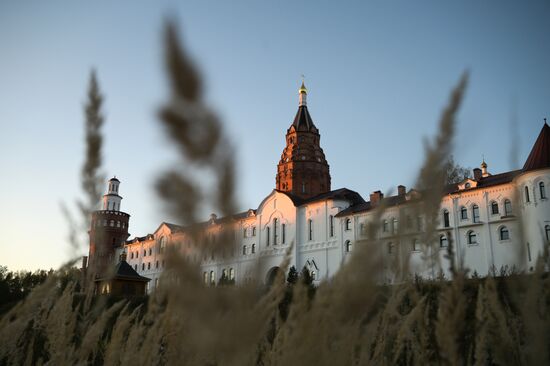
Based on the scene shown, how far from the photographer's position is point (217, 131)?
3.12 feet

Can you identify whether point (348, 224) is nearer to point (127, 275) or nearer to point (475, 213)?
point (475, 213)

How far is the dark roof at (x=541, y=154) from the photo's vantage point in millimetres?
28913

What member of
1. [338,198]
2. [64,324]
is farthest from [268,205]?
[64,324]

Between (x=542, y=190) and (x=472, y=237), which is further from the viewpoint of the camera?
(x=472, y=237)

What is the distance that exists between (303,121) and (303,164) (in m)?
7.22

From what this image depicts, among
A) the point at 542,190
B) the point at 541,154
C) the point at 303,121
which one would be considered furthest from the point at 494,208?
the point at 303,121

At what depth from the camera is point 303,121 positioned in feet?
190

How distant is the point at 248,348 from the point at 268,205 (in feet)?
147

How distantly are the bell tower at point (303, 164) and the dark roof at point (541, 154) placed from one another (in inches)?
1003

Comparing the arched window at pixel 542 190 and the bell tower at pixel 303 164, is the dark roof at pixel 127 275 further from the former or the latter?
the arched window at pixel 542 190

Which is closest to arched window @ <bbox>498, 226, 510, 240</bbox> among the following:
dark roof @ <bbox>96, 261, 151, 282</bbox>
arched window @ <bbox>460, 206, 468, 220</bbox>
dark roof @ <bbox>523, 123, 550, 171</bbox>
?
arched window @ <bbox>460, 206, 468, 220</bbox>

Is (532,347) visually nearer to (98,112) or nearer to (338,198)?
(98,112)

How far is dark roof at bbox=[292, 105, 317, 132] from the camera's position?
56719 mm

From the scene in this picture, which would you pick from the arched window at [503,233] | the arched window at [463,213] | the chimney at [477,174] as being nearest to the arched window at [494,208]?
the arched window at [503,233]
